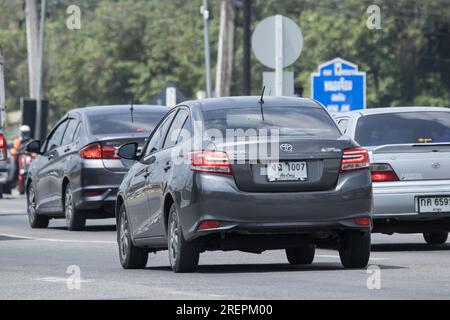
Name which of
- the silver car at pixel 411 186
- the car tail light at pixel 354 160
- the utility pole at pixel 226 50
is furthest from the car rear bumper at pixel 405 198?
the utility pole at pixel 226 50

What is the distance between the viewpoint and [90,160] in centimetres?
2298

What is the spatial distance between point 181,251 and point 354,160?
5.36 ft

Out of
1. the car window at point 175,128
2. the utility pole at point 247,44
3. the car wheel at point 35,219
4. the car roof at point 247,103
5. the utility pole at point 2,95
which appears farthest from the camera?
the utility pole at point 247,44

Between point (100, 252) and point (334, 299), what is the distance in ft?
24.2

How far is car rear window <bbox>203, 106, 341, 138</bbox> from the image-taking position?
47.4 ft

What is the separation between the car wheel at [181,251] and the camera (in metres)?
14.3

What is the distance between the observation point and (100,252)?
1858cm

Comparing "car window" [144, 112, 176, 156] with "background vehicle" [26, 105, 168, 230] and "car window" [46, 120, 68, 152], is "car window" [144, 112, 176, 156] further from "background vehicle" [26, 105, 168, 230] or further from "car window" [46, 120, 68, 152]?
"car window" [46, 120, 68, 152]

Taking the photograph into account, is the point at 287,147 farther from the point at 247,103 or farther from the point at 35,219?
the point at 35,219

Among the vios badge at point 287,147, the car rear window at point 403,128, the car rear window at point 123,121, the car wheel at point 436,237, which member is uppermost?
the vios badge at point 287,147

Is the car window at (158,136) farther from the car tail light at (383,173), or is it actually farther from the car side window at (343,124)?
the car side window at (343,124)

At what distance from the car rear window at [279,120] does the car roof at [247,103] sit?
79 mm

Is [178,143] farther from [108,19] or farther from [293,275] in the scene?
[108,19]
